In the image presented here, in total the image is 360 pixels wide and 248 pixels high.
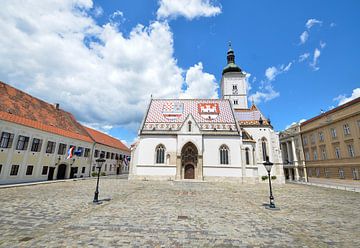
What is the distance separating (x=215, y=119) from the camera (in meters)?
32.7

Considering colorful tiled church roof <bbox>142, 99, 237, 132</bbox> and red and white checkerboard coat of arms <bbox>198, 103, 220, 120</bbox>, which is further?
red and white checkerboard coat of arms <bbox>198, 103, 220, 120</bbox>

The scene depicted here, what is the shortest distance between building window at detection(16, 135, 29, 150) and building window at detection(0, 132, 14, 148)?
92 centimetres

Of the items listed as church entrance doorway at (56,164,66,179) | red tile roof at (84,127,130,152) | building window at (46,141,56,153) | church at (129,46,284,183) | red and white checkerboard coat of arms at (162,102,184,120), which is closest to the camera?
building window at (46,141,56,153)

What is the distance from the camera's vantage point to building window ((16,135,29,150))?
22.2 m

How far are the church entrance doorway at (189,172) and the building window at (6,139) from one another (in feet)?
80.4

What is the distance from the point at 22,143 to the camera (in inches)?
890

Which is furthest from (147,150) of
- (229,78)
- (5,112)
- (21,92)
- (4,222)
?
(229,78)

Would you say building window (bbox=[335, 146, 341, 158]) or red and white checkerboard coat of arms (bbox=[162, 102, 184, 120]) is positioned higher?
red and white checkerboard coat of arms (bbox=[162, 102, 184, 120])

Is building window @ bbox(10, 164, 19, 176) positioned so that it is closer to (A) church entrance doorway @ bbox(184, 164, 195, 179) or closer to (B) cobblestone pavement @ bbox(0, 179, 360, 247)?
(B) cobblestone pavement @ bbox(0, 179, 360, 247)

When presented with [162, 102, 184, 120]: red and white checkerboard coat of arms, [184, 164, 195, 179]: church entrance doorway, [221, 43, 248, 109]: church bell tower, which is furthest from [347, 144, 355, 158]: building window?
[162, 102, 184, 120]: red and white checkerboard coat of arms

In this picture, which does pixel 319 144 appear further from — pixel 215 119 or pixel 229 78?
pixel 229 78

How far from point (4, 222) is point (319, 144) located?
139ft

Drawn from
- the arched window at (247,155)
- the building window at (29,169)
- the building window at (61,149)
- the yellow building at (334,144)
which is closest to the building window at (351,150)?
the yellow building at (334,144)

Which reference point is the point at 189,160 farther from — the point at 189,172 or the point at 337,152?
the point at 337,152
